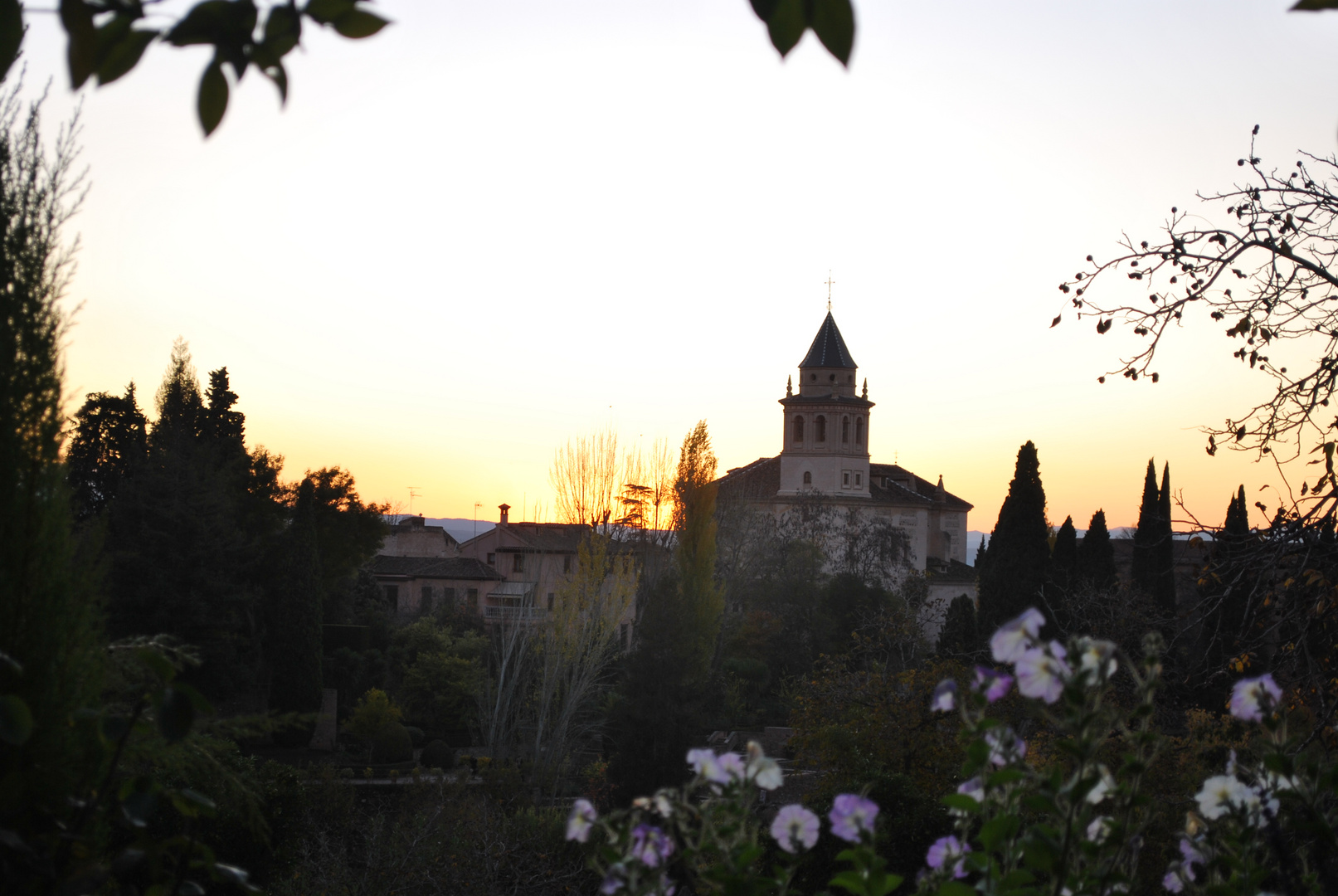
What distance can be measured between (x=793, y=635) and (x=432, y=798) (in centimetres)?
1704

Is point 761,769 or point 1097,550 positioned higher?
point 1097,550

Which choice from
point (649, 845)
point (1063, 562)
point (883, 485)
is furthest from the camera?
point (883, 485)

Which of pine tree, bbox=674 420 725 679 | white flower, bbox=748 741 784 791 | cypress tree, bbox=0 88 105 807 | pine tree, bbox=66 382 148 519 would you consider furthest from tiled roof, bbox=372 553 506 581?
white flower, bbox=748 741 784 791

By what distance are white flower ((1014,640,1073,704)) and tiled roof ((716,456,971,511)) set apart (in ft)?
135

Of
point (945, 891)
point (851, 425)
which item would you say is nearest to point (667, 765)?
point (945, 891)

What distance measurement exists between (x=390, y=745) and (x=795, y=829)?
1921cm

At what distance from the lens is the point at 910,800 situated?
34.0 feet

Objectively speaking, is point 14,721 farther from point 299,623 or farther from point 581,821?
point 299,623

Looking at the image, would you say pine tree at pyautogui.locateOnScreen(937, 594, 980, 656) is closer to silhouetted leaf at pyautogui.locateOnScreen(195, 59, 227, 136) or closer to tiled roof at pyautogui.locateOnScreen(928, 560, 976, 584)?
tiled roof at pyautogui.locateOnScreen(928, 560, 976, 584)

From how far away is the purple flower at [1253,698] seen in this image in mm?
1814

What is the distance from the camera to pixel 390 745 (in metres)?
19.5

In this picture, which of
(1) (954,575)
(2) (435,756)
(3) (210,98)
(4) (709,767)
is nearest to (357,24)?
(3) (210,98)

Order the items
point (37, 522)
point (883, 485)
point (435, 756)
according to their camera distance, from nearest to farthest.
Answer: point (37, 522)
point (435, 756)
point (883, 485)

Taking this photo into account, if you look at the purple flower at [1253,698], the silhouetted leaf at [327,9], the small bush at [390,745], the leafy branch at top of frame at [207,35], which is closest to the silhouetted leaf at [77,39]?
the leafy branch at top of frame at [207,35]
